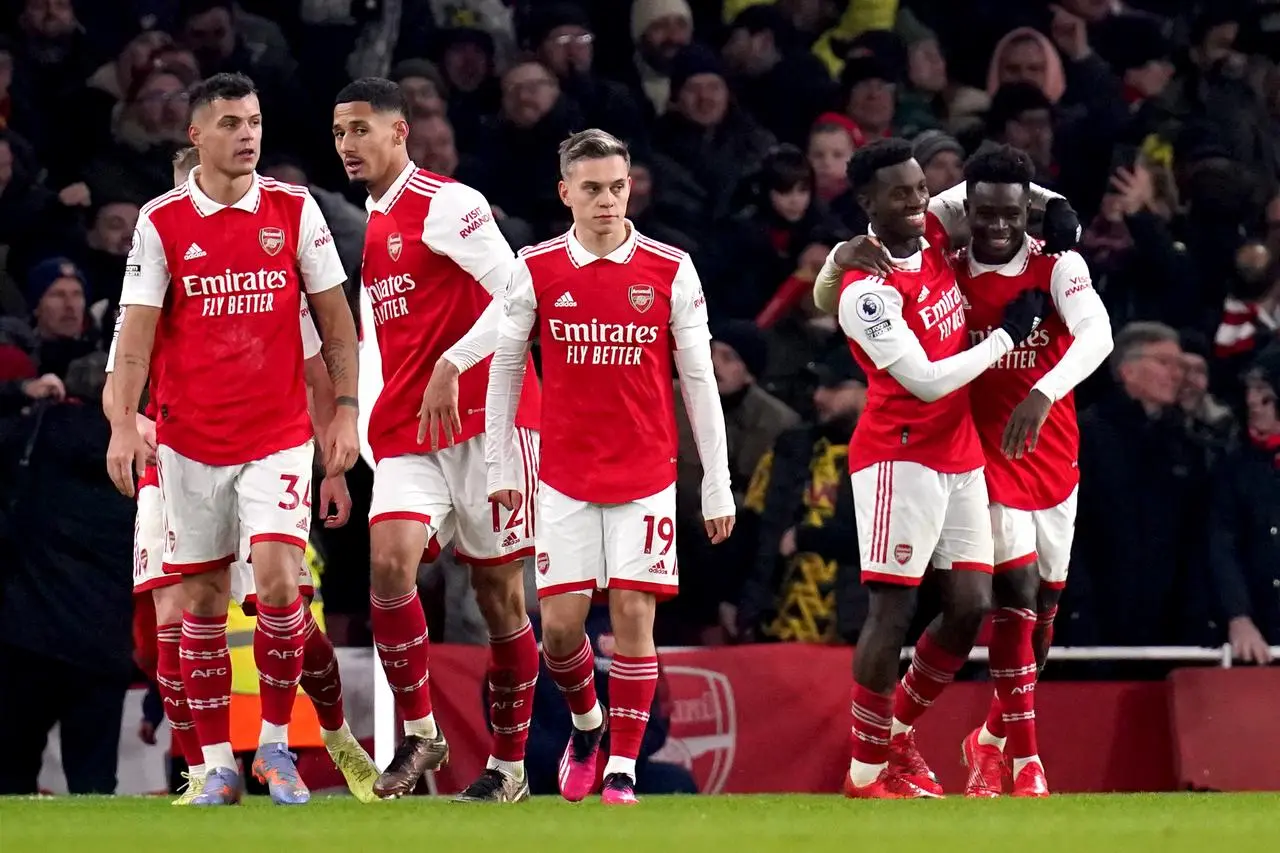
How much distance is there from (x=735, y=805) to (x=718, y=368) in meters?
4.09

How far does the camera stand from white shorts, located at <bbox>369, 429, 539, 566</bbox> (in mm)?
8641

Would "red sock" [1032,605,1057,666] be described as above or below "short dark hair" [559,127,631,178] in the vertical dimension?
below

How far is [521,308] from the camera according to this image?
332 inches

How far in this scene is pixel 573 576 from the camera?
27.5ft

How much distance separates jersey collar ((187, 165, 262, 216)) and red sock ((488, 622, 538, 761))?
75.0 inches

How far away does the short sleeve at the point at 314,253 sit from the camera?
8391mm

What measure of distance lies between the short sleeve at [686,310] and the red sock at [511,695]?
1371 mm

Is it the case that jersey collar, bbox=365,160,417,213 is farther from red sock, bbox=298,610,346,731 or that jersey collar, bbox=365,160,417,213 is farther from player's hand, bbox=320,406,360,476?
red sock, bbox=298,610,346,731

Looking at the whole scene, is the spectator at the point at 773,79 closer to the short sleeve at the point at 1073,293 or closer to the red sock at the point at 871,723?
the short sleeve at the point at 1073,293

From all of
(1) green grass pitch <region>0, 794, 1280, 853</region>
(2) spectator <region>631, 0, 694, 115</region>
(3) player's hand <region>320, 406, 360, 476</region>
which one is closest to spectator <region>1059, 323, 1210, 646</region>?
(1) green grass pitch <region>0, 794, 1280, 853</region>

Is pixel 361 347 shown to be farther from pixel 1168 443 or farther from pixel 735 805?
pixel 1168 443

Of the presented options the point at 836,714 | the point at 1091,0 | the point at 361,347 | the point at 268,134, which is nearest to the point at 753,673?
the point at 836,714

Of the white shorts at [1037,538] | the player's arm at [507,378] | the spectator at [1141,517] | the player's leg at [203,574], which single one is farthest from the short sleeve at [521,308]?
the spectator at [1141,517]

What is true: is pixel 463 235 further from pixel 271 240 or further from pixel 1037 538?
pixel 1037 538
